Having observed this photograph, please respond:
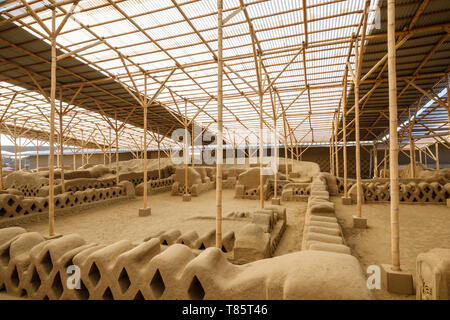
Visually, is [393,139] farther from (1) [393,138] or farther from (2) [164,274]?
(2) [164,274]

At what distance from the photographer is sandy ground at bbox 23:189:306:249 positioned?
8125 millimetres

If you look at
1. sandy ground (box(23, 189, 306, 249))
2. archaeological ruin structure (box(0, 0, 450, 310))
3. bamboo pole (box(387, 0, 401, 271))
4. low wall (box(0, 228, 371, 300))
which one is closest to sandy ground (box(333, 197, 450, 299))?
archaeological ruin structure (box(0, 0, 450, 310))

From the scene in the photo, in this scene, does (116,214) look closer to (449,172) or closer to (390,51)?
(390,51)

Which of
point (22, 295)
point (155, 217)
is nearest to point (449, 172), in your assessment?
point (155, 217)

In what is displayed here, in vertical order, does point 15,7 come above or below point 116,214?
above

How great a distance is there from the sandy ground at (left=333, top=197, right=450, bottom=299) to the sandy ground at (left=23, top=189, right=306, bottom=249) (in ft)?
5.71

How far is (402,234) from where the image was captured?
7.21 m

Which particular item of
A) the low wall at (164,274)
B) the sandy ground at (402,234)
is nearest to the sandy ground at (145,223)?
the sandy ground at (402,234)

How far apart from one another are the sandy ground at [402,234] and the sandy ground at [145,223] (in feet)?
5.71

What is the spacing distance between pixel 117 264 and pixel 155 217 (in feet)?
27.9

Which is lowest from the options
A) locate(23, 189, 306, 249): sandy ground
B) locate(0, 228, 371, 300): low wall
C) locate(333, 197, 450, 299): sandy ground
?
locate(23, 189, 306, 249): sandy ground

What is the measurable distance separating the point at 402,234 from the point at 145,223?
9.62 metres

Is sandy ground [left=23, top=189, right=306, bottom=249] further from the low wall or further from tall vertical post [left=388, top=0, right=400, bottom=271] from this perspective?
the low wall

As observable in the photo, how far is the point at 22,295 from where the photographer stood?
12.0ft
